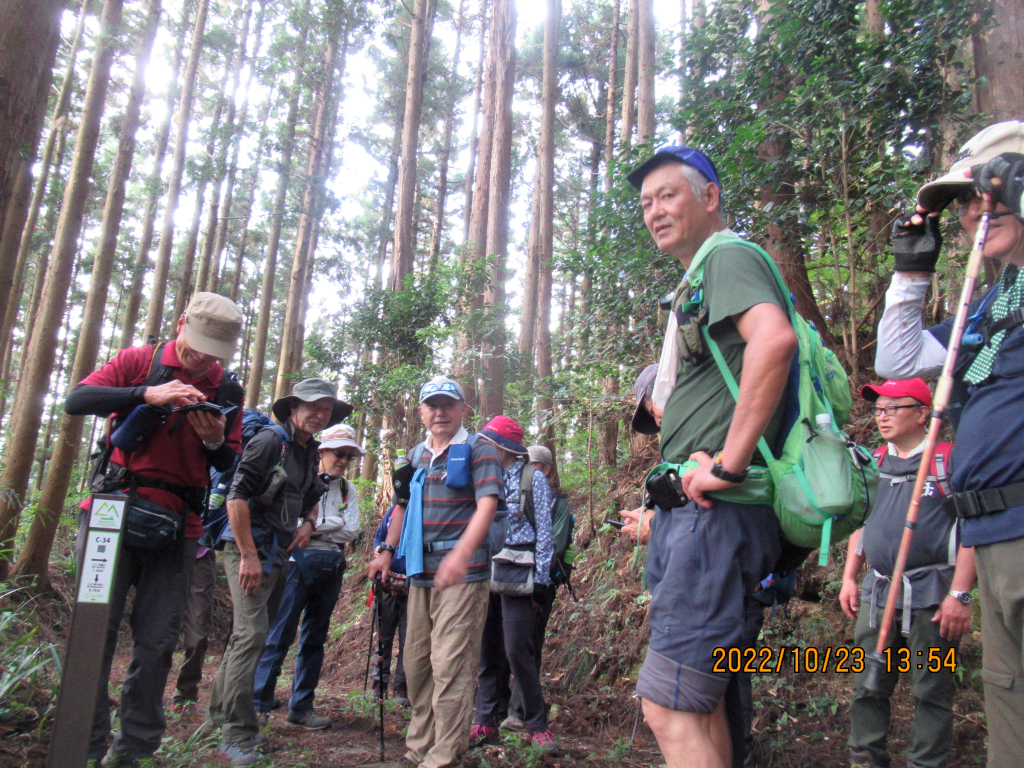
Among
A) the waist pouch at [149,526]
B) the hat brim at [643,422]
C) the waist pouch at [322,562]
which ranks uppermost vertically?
the hat brim at [643,422]

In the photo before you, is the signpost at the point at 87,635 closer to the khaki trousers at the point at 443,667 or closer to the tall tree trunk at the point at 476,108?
the khaki trousers at the point at 443,667

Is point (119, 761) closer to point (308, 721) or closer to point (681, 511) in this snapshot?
point (308, 721)

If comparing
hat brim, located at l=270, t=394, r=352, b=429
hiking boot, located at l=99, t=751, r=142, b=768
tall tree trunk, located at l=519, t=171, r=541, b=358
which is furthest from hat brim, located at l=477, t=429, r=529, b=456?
tall tree trunk, located at l=519, t=171, r=541, b=358

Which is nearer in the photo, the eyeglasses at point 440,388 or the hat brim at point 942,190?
the hat brim at point 942,190

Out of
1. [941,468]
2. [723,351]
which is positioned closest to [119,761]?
[723,351]

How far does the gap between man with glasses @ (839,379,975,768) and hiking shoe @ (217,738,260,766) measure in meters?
3.30

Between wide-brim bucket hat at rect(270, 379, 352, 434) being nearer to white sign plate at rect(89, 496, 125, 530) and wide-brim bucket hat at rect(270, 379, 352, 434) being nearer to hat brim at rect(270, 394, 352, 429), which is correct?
hat brim at rect(270, 394, 352, 429)

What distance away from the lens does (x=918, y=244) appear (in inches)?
85.7

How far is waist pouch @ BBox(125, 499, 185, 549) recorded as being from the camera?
121 inches

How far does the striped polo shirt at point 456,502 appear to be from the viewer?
12.4 ft

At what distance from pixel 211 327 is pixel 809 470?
2836 millimetres

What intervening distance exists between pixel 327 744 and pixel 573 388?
489 centimetres

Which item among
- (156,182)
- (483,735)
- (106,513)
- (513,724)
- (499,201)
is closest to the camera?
(106,513)

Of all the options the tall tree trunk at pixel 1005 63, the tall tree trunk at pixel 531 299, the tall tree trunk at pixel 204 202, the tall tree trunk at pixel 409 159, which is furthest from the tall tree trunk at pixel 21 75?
the tall tree trunk at pixel 204 202
